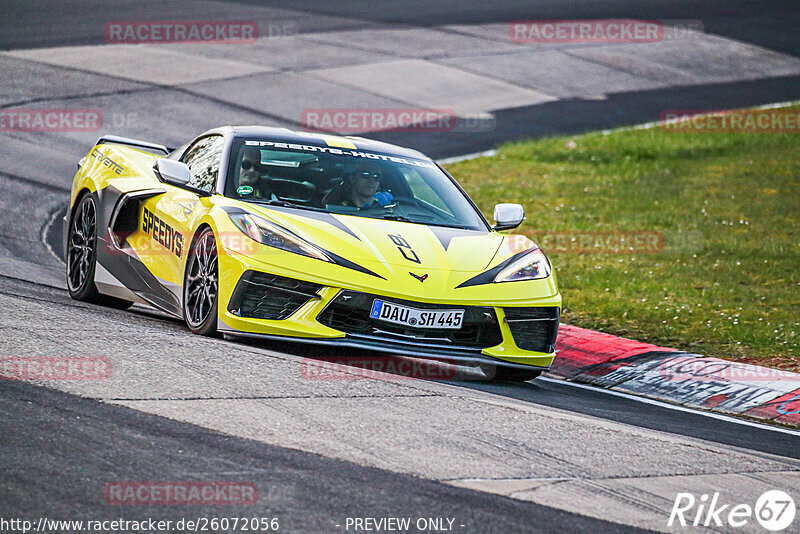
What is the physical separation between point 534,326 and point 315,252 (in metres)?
1.46

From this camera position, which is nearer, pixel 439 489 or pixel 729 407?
pixel 439 489

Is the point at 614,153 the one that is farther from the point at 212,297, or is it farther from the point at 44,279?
the point at 212,297

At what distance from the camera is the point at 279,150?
8375mm

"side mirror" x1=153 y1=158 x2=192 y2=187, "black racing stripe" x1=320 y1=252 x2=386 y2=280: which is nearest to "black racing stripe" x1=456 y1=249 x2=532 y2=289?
"black racing stripe" x1=320 y1=252 x2=386 y2=280

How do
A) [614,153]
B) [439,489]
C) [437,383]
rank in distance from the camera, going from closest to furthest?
[439,489] < [437,383] < [614,153]

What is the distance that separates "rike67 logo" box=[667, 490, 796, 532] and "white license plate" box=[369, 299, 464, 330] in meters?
2.32

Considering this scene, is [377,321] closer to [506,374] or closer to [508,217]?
[506,374]

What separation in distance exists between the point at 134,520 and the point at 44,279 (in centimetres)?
588

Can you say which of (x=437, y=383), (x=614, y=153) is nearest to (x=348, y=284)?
(x=437, y=383)

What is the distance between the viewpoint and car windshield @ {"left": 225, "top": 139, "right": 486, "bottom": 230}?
8.00 meters

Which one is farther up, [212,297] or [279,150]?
[279,150]

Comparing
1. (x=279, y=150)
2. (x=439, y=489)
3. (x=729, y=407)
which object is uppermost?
(x=279, y=150)
